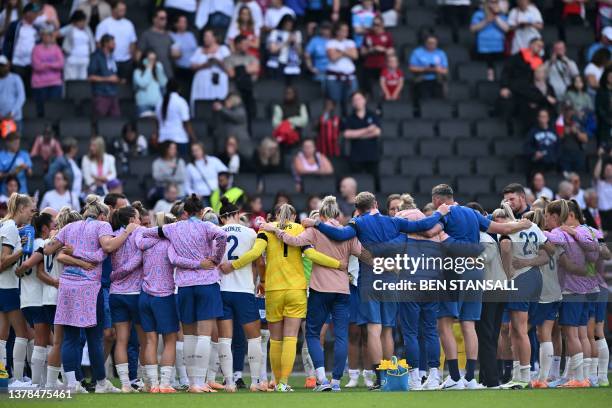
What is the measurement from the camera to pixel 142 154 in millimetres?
24375

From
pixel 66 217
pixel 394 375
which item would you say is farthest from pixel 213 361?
pixel 66 217

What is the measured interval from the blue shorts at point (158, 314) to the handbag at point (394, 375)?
2.44 m

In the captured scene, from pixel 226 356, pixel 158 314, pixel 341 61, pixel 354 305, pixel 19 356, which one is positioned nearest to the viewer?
pixel 158 314

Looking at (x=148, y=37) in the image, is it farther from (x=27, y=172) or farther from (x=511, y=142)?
(x=511, y=142)

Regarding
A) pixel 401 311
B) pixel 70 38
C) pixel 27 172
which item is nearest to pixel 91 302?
pixel 401 311

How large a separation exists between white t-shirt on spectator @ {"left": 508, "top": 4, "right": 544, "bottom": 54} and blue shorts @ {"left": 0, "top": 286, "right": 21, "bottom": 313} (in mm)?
12748

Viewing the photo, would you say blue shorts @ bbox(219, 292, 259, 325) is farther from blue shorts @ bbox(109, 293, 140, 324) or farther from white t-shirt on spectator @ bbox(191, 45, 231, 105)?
white t-shirt on spectator @ bbox(191, 45, 231, 105)

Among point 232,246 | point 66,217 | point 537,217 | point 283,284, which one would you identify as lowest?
point 283,284

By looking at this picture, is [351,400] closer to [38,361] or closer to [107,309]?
[107,309]

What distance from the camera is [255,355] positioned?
54.9ft

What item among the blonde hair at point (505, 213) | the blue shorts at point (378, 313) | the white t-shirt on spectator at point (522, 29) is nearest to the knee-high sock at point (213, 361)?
→ the blue shorts at point (378, 313)

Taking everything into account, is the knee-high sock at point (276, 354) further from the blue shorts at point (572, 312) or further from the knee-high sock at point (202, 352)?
the blue shorts at point (572, 312)

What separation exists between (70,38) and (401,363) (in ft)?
36.9

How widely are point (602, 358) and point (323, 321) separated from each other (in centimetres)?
376
